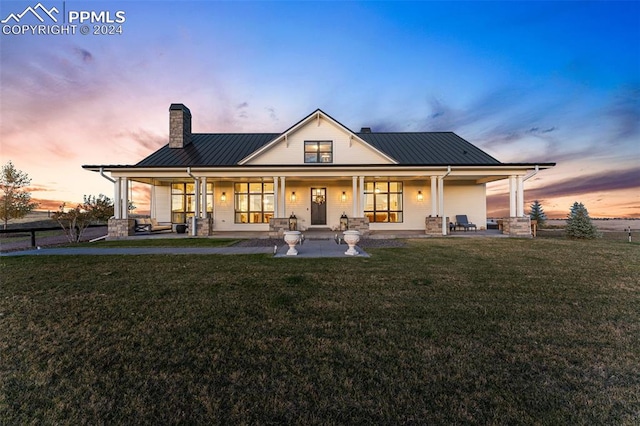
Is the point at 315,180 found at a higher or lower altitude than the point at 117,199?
higher

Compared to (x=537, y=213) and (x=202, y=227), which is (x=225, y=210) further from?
(x=537, y=213)

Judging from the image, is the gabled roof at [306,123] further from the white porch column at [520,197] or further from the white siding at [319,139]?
the white porch column at [520,197]

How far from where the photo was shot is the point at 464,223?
1512 centimetres

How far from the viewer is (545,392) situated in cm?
207

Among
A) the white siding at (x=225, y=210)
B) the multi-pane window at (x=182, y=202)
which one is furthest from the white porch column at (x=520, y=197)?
the multi-pane window at (x=182, y=202)

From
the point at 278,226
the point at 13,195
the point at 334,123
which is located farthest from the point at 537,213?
the point at 13,195

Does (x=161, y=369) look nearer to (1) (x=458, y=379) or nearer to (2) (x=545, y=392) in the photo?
(1) (x=458, y=379)

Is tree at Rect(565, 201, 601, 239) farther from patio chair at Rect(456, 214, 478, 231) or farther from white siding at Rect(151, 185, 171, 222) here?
white siding at Rect(151, 185, 171, 222)

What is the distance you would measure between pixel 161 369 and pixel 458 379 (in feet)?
8.65

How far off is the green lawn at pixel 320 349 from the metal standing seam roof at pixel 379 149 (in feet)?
31.8

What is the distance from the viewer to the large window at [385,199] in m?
15.4

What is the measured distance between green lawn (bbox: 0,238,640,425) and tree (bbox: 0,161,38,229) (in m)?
23.5

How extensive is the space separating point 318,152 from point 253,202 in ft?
15.9

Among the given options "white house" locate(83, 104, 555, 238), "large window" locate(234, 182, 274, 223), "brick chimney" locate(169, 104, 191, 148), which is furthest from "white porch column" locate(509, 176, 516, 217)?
"brick chimney" locate(169, 104, 191, 148)
